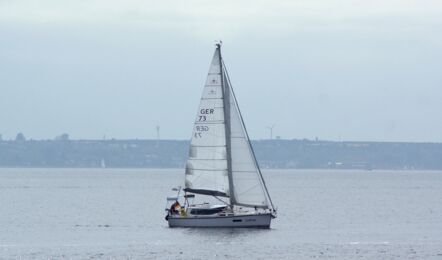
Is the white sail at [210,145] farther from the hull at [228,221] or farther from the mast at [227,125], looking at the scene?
the hull at [228,221]

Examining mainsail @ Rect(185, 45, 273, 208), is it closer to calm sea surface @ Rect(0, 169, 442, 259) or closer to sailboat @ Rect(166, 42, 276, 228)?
sailboat @ Rect(166, 42, 276, 228)

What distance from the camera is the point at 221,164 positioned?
78812mm

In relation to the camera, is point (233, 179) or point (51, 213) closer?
point (233, 179)

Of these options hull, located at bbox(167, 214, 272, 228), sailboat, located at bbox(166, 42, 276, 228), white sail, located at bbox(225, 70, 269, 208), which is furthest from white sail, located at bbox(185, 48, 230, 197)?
hull, located at bbox(167, 214, 272, 228)

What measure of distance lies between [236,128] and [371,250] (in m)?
14.5

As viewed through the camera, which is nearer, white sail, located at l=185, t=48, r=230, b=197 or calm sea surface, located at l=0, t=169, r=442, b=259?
calm sea surface, located at l=0, t=169, r=442, b=259

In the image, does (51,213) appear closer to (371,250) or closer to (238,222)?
(238,222)

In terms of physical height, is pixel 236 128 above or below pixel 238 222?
above

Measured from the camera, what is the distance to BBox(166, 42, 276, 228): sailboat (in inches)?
3078

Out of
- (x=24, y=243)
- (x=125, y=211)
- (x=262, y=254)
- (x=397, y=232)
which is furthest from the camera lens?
(x=125, y=211)

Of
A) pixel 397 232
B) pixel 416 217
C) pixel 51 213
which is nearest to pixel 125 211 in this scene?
pixel 51 213

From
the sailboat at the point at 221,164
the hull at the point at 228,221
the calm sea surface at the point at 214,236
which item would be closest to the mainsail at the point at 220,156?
the sailboat at the point at 221,164

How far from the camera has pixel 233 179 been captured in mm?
79062

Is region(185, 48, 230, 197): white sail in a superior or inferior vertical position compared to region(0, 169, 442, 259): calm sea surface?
superior
